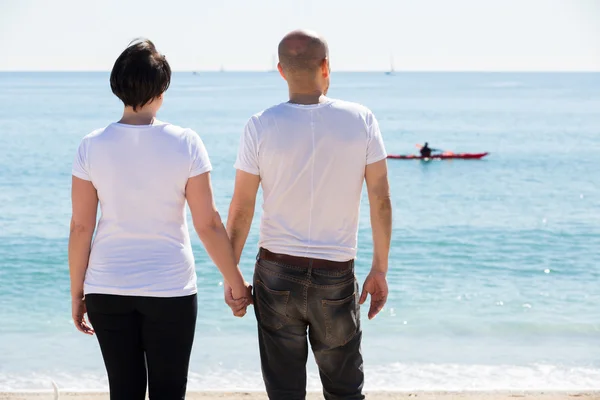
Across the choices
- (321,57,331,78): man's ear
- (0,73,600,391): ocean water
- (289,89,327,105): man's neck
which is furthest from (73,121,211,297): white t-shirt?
(0,73,600,391): ocean water

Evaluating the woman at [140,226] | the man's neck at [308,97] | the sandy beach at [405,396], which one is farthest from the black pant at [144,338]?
the sandy beach at [405,396]

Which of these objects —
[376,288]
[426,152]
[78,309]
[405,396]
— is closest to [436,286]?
[405,396]

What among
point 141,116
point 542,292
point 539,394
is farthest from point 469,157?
point 141,116

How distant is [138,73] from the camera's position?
2.38 metres

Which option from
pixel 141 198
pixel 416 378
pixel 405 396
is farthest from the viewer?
pixel 416 378

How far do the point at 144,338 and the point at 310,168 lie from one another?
0.71 metres

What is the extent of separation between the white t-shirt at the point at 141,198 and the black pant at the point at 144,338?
35 mm

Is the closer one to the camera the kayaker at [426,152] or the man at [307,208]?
the man at [307,208]

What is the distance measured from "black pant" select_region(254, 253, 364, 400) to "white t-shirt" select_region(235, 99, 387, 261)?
0.26 ft

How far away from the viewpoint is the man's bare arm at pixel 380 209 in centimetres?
264

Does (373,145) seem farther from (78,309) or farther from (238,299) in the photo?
(78,309)

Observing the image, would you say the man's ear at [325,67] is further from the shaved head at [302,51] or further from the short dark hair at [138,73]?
the short dark hair at [138,73]

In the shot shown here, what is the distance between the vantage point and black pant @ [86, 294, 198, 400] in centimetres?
239

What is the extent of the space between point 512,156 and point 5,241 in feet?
72.5
